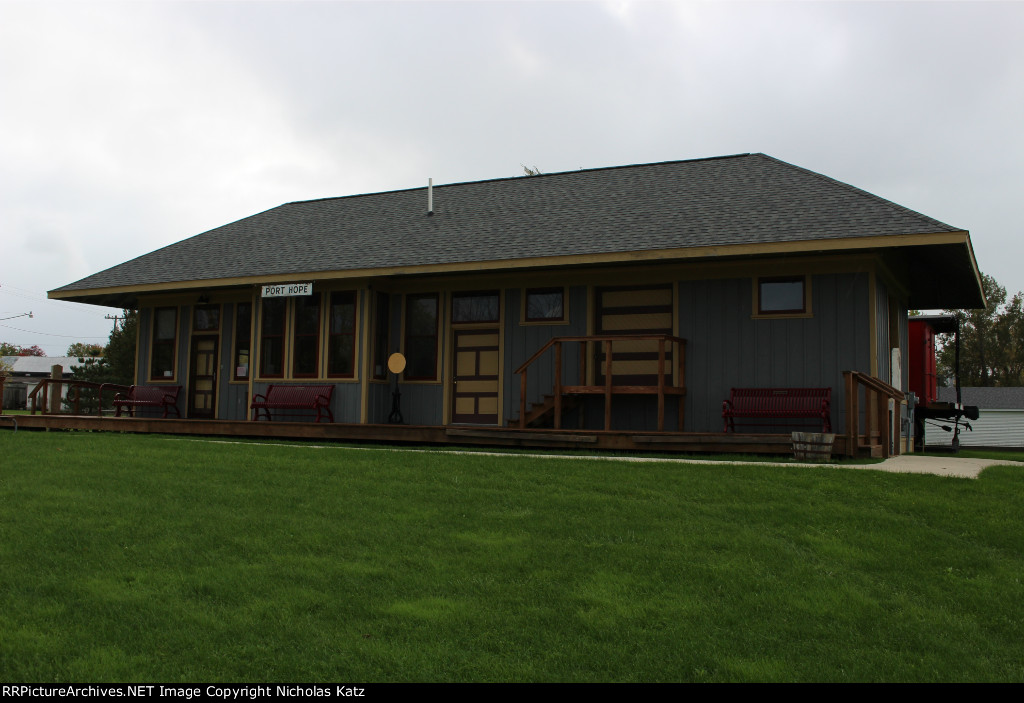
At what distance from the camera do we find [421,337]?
15.5m

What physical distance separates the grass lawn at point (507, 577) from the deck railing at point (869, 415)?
216cm

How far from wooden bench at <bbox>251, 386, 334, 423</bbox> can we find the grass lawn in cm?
678

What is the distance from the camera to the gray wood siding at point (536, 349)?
14.2 meters

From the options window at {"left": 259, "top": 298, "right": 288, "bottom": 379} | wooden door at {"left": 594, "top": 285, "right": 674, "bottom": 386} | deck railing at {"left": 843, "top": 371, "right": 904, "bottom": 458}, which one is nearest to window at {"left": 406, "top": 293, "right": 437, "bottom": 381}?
window at {"left": 259, "top": 298, "right": 288, "bottom": 379}

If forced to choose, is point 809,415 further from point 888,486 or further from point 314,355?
point 314,355

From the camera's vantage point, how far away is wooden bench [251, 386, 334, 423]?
1542 centimetres

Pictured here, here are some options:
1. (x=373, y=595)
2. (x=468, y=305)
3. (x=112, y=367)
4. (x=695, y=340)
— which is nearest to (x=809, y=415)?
(x=695, y=340)

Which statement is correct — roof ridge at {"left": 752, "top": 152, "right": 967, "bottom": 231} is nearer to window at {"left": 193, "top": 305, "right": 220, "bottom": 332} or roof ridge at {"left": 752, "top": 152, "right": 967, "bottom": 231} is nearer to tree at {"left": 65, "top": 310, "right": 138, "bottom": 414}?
window at {"left": 193, "top": 305, "right": 220, "bottom": 332}

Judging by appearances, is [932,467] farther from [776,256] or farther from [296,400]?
[296,400]

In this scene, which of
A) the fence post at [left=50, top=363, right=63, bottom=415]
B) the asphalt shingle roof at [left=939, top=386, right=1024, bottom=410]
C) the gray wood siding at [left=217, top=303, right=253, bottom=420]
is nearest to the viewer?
the gray wood siding at [left=217, top=303, right=253, bottom=420]

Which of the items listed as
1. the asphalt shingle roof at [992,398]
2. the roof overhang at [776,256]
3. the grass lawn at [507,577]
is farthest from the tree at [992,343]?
the grass lawn at [507,577]

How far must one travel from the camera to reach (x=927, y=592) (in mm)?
5148

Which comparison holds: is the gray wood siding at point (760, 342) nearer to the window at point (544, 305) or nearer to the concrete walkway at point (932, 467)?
the concrete walkway at point (932, 467)
